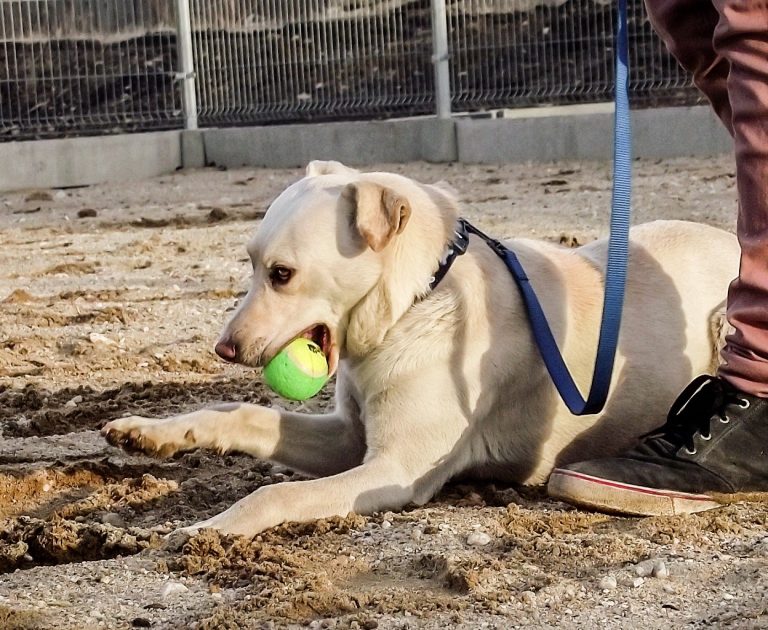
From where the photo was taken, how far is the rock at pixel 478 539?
332cm

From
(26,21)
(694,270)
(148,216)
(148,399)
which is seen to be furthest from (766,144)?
(26,21)

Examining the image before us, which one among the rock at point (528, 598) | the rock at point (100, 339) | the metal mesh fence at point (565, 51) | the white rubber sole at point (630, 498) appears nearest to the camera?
the rock at point (528, 598)

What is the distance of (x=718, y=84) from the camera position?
376 centimetres

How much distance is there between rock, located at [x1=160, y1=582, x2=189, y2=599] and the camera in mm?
3079

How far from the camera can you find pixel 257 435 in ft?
13.5

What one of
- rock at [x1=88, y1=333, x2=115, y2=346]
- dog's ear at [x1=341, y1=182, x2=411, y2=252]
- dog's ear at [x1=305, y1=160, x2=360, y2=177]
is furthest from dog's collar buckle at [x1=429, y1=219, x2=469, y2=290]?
rock at [x1=88, y1=333, x2=115, y2=346]

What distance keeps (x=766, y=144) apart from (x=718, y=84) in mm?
412

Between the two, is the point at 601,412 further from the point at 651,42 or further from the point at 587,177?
the point at 651,42

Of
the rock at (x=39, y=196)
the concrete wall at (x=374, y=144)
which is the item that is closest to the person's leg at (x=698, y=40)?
the concrete wall at (x=374, y=144)

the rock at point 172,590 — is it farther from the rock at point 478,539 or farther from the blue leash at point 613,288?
the blue leash at point 613,288

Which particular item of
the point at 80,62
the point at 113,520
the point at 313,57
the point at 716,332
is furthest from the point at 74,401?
the point at 80,62

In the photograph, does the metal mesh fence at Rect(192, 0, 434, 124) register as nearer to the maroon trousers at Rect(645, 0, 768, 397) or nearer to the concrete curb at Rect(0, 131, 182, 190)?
the concrete curb at Rect(0, 131, 182, 190)

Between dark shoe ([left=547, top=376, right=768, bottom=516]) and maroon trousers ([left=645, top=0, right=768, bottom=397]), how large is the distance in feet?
0.25

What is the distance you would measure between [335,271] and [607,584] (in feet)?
4.29
